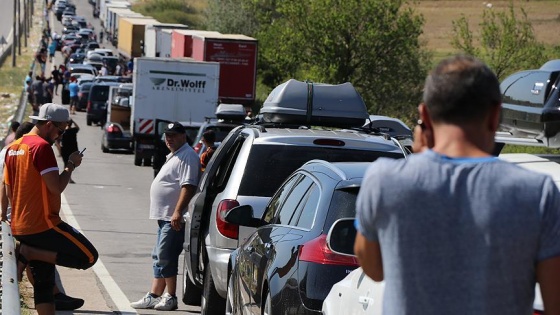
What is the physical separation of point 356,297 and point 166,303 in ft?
19.4

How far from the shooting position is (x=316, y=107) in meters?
13.0

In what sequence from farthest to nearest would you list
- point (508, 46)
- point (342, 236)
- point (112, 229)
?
point (508, 46) → point (112, 229) → point (342, 236)

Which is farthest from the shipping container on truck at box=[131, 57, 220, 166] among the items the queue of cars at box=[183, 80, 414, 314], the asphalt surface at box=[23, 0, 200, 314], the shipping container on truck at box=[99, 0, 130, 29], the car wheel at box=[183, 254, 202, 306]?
the shipping container on truck at box=[99, 0, 130, 29]

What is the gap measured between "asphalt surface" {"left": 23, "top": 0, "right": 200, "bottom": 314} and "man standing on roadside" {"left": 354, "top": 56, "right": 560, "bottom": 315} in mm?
7530

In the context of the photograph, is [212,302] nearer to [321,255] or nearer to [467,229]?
[321,255]

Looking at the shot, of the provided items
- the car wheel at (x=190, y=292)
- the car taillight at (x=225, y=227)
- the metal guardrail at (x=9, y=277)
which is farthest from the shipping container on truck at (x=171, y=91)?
the metal guardrail at (x=9, y=277)

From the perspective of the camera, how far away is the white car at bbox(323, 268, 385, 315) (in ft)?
17.7

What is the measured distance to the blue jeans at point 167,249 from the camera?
1138 cm

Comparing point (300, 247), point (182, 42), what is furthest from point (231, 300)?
point (182, 42)

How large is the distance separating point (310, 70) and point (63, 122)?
43.2 meters

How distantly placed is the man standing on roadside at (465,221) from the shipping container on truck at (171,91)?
3126 cm

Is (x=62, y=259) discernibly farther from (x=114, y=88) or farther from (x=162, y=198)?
(x=114, y=88)

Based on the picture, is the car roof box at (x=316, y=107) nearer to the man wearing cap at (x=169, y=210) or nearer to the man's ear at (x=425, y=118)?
the man wearing cap at (x=169, y=210)

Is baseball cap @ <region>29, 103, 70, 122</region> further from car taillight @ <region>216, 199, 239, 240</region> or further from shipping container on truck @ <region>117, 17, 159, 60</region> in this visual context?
shipping container on truck @ <region>117, 17, 159, 60</region>
